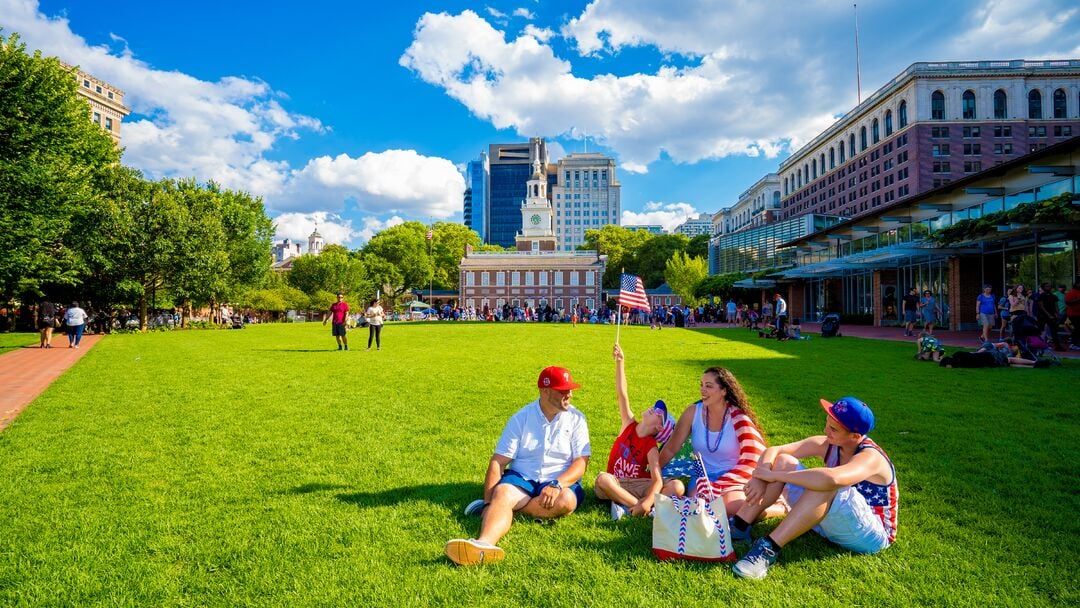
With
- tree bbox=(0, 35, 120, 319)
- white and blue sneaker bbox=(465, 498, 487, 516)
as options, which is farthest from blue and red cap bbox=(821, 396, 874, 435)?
tree bbox=(0, 35, 120, 319)

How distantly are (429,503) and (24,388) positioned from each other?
9.82 m

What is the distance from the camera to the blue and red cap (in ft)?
10.8

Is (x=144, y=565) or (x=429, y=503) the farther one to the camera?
(x=429, y=503)

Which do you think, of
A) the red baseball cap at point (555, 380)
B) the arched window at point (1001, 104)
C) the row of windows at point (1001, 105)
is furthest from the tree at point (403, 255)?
the red baseball cap at point (555, 380)

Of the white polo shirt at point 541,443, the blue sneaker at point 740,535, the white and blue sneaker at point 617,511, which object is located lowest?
A: the blue sneaker at point 740,535

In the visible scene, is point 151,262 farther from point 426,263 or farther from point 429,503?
point 426,263

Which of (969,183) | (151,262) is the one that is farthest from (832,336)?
(151,262)

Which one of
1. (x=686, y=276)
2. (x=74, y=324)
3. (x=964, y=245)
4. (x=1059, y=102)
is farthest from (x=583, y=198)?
(x=74, y=324)

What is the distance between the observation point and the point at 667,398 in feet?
27.0

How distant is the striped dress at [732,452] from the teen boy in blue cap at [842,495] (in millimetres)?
403

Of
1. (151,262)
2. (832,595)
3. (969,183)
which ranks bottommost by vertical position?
(832,595)

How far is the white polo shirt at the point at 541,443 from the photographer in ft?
13.2

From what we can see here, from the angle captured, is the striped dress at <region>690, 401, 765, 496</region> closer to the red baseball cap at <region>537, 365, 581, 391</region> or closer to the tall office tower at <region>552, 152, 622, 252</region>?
the red baseball cap at <region>537, 365, 581, 391</region>

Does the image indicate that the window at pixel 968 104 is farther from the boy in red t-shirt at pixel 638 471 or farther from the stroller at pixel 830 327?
the boy in red t-shirt at pixel 638 471
